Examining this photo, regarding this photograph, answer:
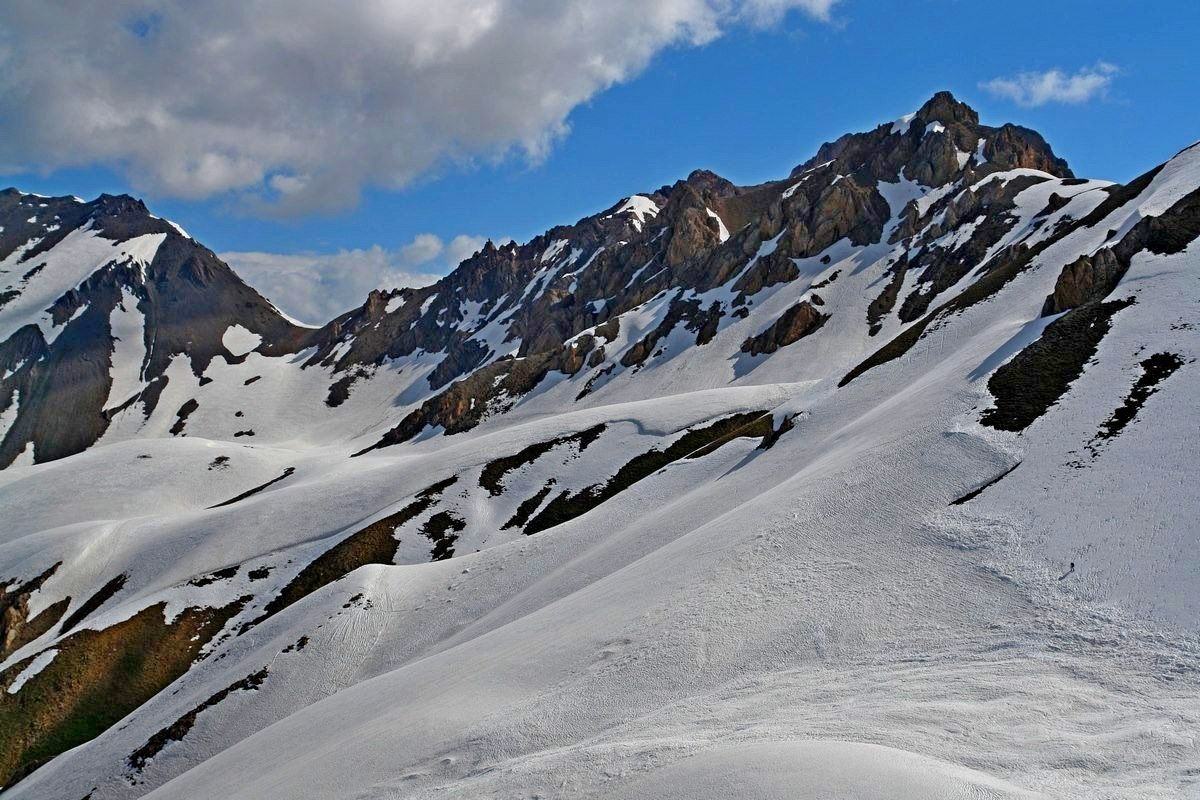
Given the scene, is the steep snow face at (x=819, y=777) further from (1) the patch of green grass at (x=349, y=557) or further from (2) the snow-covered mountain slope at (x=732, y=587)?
Result: (1) the patch of green grass at (x=349, y=557)

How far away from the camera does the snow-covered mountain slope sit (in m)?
16.3

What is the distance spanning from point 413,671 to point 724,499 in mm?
20064

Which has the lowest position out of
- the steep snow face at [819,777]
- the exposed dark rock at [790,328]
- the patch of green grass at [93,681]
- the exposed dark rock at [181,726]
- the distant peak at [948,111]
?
the steep snow face at [819,777]

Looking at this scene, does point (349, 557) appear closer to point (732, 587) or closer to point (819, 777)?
point (732, 587)

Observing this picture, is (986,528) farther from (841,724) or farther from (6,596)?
(6,596)

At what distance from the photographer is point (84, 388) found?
194625 mm

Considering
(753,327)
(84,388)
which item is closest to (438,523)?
(753,327)

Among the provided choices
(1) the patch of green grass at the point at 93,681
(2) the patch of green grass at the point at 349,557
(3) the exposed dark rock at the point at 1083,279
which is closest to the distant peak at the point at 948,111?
(3) the exposed dark rock at the point at 1083,279

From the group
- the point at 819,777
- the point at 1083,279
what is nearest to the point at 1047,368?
the point at 1083,279

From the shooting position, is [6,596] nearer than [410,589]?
No

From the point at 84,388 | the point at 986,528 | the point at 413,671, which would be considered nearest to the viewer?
the point at 986,528

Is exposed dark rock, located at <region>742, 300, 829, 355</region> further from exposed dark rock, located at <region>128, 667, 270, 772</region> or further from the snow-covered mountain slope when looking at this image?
exposed dark rock, located at <region>128, 667, 270, 772</region>

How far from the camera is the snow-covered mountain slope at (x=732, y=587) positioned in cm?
1628

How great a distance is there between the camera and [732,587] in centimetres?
2644
